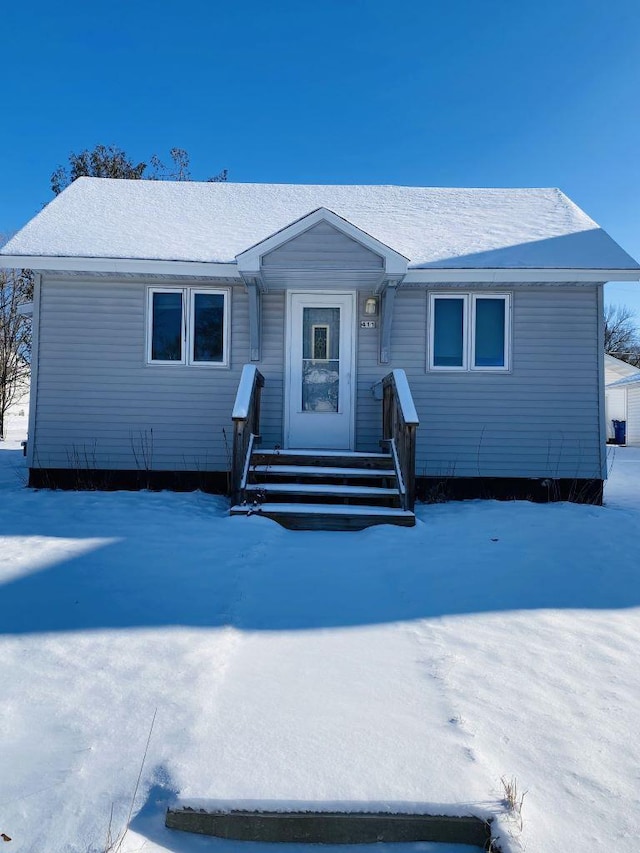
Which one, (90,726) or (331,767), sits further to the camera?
(90,726)

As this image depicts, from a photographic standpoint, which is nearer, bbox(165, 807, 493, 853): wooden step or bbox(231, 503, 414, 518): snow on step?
bbox(165, 807, 493, 853): wooden step

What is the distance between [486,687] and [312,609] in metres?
1.25

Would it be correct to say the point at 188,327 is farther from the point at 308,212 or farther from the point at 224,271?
the point at 308,212

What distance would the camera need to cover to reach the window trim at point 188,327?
7531 millimetres

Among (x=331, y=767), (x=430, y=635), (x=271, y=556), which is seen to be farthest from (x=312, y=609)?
(x=331, y=767)

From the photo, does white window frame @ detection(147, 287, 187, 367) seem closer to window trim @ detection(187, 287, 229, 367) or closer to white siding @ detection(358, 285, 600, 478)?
window trim @ detection(187, 287, 229, 367)

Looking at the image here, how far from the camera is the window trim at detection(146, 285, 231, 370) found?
24.7ft

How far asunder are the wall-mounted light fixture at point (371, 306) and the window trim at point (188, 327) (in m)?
1.98

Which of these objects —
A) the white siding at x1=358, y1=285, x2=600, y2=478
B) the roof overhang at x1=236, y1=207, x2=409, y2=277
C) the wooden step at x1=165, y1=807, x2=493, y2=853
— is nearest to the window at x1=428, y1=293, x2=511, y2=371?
the white siding at x1=358, y1=285, x2=600, y2=478

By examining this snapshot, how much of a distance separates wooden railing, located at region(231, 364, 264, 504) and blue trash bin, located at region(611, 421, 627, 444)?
2391cm

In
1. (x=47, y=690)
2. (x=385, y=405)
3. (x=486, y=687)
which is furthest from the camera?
(x=385, y=405)

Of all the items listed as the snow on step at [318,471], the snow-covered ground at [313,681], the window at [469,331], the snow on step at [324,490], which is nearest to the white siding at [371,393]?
the window at [469,331]

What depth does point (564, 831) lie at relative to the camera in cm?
161

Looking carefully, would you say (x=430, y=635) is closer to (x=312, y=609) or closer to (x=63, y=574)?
(x=312, y=609)
